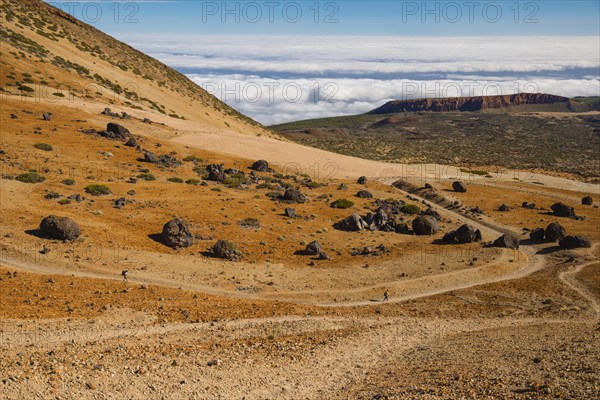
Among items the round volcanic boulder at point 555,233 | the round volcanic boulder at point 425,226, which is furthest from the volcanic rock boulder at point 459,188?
the round volcanic boulder at point 425,226

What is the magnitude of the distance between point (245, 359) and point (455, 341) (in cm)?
1039

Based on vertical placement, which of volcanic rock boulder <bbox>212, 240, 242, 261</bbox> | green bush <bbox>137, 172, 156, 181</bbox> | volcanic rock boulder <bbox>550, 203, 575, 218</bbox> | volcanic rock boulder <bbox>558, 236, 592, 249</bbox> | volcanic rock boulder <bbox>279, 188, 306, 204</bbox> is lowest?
volcanic rock boulder <bbox>558, 236, 592, 249</bbox>

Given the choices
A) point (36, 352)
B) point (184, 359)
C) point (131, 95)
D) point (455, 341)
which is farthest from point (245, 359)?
point (131, 95)

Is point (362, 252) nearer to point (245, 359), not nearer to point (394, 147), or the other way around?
point (245, 359)

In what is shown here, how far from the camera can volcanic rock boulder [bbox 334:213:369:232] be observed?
4844 centimetres

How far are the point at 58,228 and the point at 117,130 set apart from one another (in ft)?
108

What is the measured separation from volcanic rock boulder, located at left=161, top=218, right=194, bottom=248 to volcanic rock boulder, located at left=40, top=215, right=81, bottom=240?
20.6ft

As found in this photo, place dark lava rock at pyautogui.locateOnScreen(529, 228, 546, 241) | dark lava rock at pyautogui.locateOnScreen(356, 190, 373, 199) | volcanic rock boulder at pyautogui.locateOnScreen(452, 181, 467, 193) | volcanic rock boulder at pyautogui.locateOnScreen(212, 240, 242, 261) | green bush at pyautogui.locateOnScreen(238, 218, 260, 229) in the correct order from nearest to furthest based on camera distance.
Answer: volcanic rock boulder at pyautogui.locateOnScreen(212, 240, 242, 261) → green bush at pyautogui.locateOnScreen(238, 218, 260, 229) → dark lava rock at pyautogui.locateOnScreen(529, 228, 546, 241) → dark lava rock at pyautogui.locateOnScreen(356, 190, 373, 199) → volcanic rock boulder at pyautogui.locateOnScreen(452, 181, 467, 193)

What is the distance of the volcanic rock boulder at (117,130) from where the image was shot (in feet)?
213

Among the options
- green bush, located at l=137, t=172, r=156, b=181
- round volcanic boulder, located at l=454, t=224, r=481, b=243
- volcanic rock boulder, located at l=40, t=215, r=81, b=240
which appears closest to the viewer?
volcanic rock boulder, located at l=40, t=215, r=81, b=240

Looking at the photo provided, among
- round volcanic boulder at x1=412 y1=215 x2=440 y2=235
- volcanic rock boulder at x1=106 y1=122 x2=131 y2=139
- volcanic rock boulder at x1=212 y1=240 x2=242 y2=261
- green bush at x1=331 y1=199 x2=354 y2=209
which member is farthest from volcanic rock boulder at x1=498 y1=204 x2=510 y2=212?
volcanic rock boulder at x1=106 y1=122 x2=131 y2=139

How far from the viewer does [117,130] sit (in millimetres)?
65188

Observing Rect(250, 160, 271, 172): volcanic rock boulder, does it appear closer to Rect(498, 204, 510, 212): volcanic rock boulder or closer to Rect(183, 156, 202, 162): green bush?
Rect(183, 156, 202, 162): green bush

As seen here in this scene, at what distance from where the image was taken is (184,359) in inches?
773
